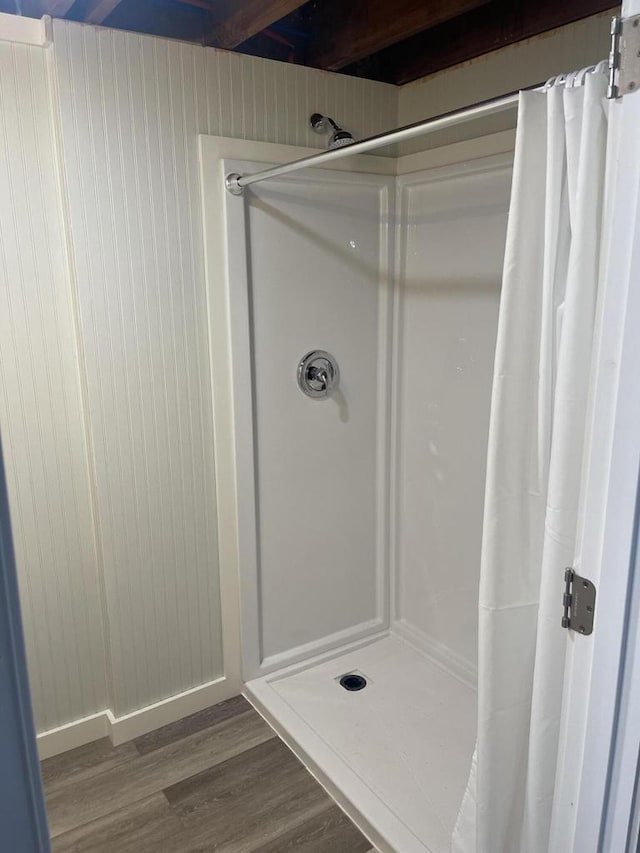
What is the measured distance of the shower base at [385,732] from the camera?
179 cm

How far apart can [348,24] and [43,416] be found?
162 cm

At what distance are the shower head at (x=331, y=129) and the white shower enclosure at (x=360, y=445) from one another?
0.34 ft

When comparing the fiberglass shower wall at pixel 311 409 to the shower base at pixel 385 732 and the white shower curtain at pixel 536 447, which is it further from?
the white shower curtain at pixel 536 447

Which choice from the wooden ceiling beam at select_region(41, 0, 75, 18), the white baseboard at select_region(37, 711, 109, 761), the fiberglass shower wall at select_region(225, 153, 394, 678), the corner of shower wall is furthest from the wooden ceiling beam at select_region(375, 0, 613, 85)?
the white baseboard at select_region(37, 711, 109, 761)

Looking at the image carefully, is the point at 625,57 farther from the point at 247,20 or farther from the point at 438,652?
the point at 438,652

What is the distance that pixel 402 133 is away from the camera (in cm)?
133

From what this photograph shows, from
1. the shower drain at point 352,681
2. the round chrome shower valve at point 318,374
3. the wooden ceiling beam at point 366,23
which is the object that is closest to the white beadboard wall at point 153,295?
the wooden ceiling beam at point 366,23

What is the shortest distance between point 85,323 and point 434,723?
1777 millimetres

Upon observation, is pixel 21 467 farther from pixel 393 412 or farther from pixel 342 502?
pixel 393 412

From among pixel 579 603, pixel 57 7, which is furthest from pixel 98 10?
pixel 579 603

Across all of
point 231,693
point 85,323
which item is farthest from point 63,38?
point 231,693

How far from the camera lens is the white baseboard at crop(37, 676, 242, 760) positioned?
2.08 metres

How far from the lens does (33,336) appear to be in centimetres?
186

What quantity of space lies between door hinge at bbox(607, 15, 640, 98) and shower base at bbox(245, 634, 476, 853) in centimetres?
180
